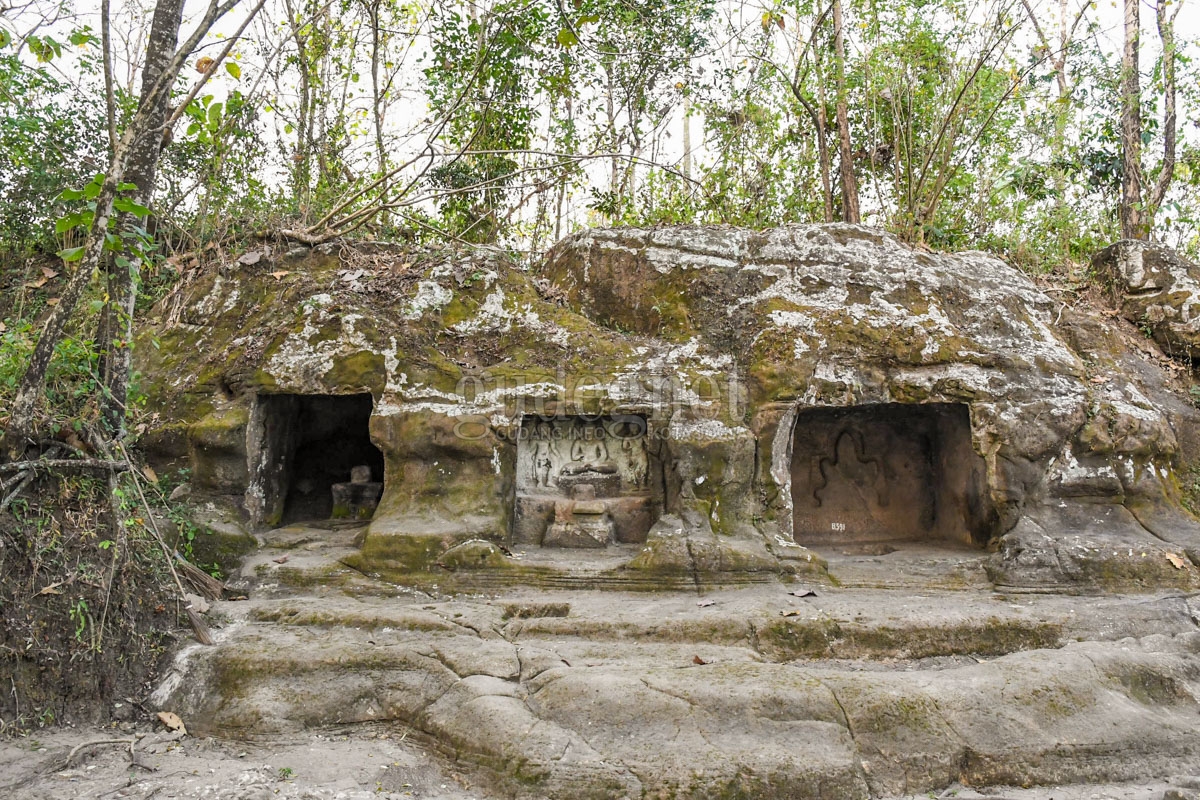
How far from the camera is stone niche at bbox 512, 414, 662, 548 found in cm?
622

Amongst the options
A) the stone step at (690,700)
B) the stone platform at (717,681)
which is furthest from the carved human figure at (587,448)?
the stone step at (690,700)

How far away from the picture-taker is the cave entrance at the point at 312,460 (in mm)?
6254

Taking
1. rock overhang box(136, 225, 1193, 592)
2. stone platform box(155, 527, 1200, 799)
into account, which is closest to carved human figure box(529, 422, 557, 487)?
rock overhang box(136, 225, 1193, 592)

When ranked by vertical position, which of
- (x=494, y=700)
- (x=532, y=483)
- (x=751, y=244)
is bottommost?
(x=494, y=700)

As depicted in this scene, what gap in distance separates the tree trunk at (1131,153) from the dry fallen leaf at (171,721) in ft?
33.6

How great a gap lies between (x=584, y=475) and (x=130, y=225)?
3.66 meters

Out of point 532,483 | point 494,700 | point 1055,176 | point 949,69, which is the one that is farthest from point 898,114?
point 494,700

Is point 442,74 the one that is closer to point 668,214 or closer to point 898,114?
point 668,214

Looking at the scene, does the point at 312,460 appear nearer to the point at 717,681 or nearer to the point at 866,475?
the point at 717,681

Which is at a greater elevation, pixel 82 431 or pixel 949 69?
pixel 949 69

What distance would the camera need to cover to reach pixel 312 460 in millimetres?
7355

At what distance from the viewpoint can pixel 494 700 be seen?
3961 millimetres

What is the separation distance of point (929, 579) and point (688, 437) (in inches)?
79.9

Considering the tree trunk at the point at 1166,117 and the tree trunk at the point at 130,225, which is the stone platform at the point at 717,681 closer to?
the tree trunk at the point at 130,225
